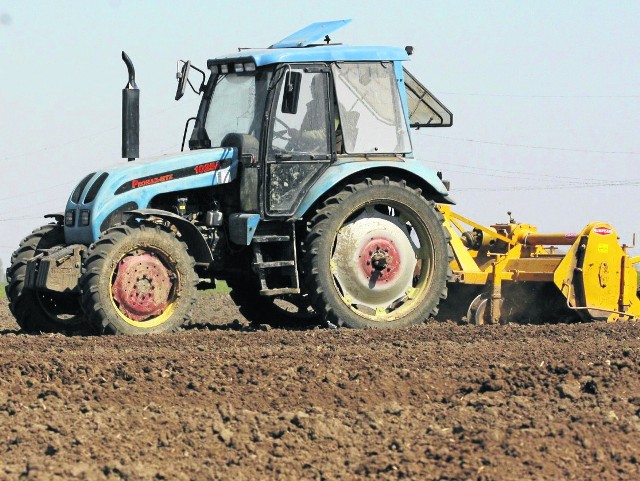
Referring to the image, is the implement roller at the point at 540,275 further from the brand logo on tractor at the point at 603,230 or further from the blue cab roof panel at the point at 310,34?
the blue cab roof panel at the point at 310,34

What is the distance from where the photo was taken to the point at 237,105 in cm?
1184

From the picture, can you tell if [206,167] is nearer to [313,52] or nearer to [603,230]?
[313,52]

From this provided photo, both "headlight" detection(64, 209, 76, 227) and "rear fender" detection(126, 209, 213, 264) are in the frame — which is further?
"headlight" detection(64, 209, 76, 227)

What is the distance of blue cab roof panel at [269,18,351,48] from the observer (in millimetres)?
11914

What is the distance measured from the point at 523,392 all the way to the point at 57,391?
9.11 ft

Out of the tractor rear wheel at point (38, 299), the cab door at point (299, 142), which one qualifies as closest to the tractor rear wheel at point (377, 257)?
the cab door at point (299, 142)

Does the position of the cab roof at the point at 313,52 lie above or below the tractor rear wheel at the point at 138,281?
above

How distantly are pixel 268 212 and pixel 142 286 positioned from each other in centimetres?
125

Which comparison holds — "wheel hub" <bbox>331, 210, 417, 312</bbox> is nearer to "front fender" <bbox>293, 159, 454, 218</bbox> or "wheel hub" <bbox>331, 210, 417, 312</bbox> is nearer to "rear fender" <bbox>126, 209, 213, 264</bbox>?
"front fender" <bbox>293, 159, 454, 218</bbox>

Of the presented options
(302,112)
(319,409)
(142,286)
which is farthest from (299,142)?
(319,409)

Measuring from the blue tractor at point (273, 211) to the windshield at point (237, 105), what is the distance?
2 centimetres

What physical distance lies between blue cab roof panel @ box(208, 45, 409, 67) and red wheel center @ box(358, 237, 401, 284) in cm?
160

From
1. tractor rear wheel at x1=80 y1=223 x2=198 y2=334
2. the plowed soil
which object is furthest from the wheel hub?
tractor rear wheel at x1=80 y1=223 x2=198 y2=334

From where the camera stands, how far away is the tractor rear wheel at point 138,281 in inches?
417
